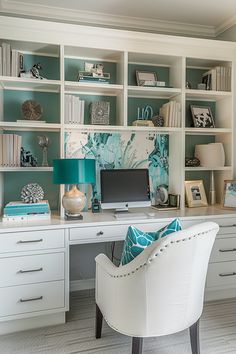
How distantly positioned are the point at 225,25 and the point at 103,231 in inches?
99.7

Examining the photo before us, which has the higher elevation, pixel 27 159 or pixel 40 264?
pixel 27 159

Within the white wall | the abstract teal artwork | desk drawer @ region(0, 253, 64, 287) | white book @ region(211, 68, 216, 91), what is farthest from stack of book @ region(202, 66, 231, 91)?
desk drawer @ region(0, 253, 64, 287)

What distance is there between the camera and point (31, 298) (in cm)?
226

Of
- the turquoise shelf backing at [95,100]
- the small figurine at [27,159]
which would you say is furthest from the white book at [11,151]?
the turquoise shelf backing at [95,100]

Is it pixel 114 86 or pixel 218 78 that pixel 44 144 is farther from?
pixel 218 78

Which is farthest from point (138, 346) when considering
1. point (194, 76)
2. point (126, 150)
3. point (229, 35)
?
point (229, 35)

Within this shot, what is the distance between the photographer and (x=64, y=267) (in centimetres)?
235

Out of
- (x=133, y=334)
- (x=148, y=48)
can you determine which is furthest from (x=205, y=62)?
(x=133, y=334)

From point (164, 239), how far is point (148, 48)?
6.51ft

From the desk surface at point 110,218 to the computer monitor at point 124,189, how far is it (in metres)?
0.11

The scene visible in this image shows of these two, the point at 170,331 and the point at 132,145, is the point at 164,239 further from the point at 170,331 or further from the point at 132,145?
the point at 132,145

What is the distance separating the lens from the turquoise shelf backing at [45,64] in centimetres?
285

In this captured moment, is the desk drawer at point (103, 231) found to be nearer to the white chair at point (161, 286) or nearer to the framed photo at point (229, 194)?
the white chair at point (161, 286)

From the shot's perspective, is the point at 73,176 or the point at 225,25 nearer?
the point at 73,176
